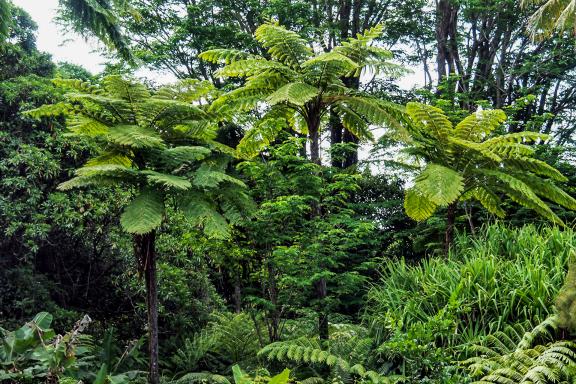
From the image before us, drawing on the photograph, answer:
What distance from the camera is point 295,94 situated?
586cm

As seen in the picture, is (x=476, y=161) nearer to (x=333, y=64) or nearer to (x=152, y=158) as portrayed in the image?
(x=333, y=64)

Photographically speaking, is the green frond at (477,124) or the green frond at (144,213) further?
the green frond at (477,124)

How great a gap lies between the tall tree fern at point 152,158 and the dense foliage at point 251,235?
0.02 m

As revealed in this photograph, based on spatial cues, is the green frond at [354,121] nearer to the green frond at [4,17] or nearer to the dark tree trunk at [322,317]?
the dark tree trunk at [322,317]

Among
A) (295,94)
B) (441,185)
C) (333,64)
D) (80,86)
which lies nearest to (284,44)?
(333,64)

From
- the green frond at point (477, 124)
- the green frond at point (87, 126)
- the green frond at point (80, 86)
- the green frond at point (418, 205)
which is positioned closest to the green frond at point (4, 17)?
the green frond at point (80, 86)

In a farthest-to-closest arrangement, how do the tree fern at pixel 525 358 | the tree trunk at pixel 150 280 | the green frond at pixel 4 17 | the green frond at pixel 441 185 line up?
the green frond at pixel 4 17 → the green frond at pixel 441 185 → the tree trunk at pixel 150 280 → the tree fern at pixel 525 358

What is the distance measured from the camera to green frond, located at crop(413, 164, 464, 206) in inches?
241

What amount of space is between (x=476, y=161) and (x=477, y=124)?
52 cm

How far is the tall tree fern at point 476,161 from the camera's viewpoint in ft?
→ 22.0

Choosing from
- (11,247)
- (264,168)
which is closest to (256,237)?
(264,168)

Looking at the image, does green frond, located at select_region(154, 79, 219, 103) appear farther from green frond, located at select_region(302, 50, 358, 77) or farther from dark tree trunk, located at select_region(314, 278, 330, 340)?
dark tree trunk, located at select_region(314, 278, 330, 340)

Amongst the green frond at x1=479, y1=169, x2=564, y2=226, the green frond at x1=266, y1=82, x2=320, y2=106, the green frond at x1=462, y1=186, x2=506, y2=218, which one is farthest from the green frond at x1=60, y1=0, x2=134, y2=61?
the green frond at x1=479, y1=169, x2=564, y2=226

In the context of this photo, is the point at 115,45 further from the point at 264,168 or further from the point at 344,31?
the point at 344,31
